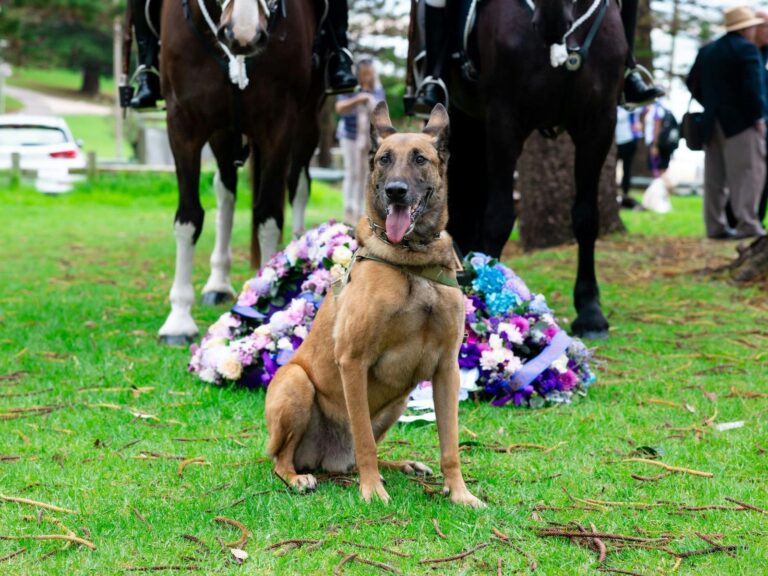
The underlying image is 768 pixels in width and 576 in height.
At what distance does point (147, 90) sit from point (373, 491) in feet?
16.1

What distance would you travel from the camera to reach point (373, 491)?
4066 millimetres

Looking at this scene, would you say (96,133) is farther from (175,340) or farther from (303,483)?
(303,483)

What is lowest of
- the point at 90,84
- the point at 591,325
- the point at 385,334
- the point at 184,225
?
the point at 90,84

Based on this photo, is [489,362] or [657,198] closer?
[489,362]

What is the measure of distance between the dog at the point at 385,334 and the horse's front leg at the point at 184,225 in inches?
125

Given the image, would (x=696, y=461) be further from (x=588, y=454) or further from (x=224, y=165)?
(x=224, y=165)

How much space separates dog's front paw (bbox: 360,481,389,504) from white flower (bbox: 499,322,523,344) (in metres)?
2.02

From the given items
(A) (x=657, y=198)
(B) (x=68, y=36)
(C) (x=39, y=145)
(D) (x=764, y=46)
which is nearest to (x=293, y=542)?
(D) (x=764, y=46)

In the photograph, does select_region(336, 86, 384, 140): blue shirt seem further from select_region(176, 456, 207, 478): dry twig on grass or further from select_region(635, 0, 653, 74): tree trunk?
select_region(176, 456, 207, 478): dry twig on grass

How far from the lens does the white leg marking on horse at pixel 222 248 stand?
9.14 meters

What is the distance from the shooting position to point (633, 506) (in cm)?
402

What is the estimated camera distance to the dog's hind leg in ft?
14.0

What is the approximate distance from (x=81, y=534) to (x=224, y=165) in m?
5.87

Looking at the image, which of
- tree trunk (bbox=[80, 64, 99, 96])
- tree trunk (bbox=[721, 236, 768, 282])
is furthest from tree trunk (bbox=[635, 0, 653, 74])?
tree trunk (bbox=[80, 64, 99, 96])
